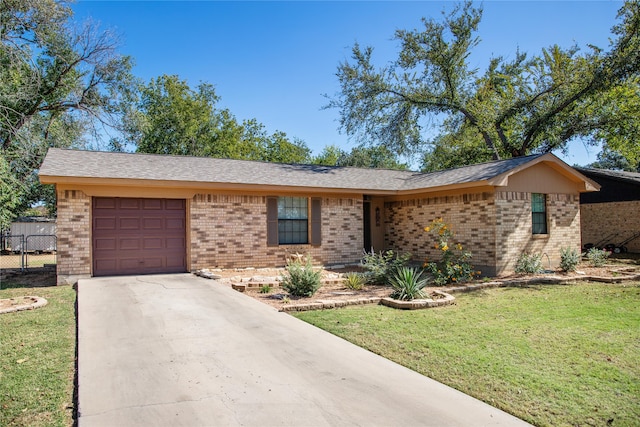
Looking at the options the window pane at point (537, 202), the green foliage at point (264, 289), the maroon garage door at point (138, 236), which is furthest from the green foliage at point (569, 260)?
the maroon garage door at point (138, 236)

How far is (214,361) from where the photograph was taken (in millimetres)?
4781

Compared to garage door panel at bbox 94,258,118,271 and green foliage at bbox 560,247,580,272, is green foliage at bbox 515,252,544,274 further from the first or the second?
garage door panel at bbox 94,258,118,271

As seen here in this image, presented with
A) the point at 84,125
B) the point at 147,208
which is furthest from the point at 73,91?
the point at 147,208

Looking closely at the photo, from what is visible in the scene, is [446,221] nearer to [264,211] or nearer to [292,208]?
[292,208]

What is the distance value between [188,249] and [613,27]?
18.4m

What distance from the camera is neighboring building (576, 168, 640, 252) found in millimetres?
19359

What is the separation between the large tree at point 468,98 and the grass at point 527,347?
48.5 feet

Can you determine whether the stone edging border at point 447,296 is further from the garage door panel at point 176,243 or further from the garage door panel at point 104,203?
the garage door panel at point 104,203

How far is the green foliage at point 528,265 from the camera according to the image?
39.2 feet

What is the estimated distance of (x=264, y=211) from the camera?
43.1 feet

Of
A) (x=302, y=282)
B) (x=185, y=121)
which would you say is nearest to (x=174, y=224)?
(x=302, y=282)

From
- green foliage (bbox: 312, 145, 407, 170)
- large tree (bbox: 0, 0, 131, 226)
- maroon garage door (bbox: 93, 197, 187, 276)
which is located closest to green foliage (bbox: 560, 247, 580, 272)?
maroon garage door (bbox: 93, 197, 187, 276)

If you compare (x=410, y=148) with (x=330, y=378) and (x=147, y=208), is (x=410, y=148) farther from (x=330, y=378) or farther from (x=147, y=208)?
(x=330, y=378)

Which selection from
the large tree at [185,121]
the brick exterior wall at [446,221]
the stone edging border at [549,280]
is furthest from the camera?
the large tree at [185,121]
